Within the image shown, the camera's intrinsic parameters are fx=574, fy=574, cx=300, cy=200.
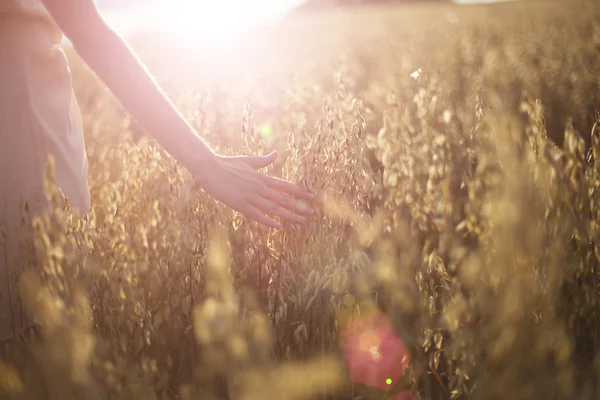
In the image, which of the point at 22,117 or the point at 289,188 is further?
the point at 22,117

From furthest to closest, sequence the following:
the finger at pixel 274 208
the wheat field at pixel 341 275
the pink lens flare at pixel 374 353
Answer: the finger at pixel 274 208 → the pink lens flare at pixel 374 353 → the wheat field at pixel 341 275

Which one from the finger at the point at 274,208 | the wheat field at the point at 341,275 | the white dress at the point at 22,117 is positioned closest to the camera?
the wheat field at the point at 341,275

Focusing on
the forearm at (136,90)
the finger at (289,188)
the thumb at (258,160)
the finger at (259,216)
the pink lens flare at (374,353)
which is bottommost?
the pink lens flare at (374,353)

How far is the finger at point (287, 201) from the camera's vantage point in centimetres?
129

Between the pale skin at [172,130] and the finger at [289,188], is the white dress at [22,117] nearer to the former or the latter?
the pale skin at [172,130]

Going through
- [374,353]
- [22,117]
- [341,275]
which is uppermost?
[22,117]

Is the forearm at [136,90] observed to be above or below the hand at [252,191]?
above

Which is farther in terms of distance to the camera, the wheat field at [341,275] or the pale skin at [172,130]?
the pale skin at [172,130]

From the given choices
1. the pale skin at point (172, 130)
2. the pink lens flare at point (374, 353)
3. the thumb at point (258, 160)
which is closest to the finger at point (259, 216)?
the pale skin at point (172, 130)

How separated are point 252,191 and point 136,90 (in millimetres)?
367

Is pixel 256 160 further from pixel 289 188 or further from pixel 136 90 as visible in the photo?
pixel 136 90

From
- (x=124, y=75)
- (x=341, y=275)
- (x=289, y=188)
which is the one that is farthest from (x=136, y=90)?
(x=341, y=275)

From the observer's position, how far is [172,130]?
52.2 inches

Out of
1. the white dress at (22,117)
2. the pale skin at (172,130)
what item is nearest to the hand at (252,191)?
the pale skin at (172,130)
